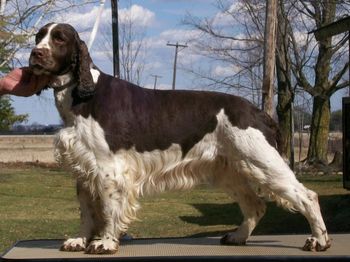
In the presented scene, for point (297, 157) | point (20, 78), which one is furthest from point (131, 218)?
point (297, 157)

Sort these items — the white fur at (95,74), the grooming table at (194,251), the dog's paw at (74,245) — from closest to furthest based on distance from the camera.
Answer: the grooming table at (194,251)
the white fur at (95,74)
the dog's paw at (74,245)

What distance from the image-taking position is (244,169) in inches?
222

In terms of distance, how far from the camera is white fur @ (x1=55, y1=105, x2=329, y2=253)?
210 inches

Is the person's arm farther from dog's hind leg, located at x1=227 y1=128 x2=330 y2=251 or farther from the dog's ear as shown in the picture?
dog's hind leg, located at x1=227 y1=128 x2=330 y2=251

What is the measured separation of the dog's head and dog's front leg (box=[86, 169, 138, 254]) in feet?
2.18

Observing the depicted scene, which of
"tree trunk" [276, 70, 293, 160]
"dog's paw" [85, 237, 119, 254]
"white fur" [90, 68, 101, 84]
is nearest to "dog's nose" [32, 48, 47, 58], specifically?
"white fur" [90, 68, 101, 84]

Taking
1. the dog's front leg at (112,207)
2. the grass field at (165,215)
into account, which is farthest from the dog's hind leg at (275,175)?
the grass field at (165,215)

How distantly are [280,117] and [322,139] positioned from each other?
221 cm

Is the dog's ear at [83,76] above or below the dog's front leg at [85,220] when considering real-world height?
above

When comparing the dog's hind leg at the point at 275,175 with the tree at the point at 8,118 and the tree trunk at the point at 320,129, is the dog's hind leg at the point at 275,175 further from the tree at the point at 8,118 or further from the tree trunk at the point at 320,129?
the tree at the point at 8,118

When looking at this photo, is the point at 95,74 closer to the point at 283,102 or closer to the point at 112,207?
the point at 112,207

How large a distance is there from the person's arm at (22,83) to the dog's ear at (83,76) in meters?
0.28

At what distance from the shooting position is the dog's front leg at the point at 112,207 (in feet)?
17.5

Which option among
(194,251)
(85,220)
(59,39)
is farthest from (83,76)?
(194,251)
